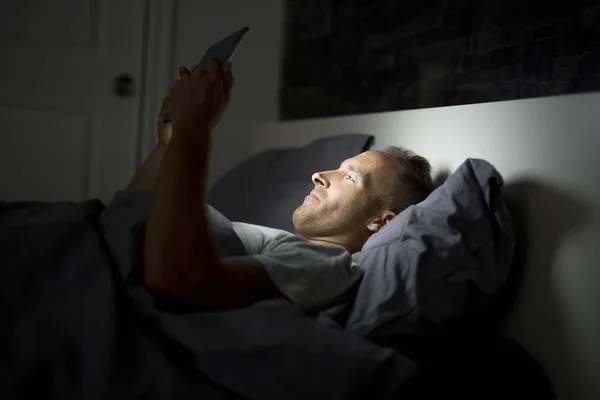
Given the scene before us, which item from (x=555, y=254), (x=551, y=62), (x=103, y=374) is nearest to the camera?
(x=103, y=374)

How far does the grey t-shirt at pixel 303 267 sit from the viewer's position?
43.0 inches

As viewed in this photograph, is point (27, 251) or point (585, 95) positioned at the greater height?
point (585, 95)

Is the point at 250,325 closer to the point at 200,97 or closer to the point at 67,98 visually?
the point at 200,97

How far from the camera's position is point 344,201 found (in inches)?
58.9

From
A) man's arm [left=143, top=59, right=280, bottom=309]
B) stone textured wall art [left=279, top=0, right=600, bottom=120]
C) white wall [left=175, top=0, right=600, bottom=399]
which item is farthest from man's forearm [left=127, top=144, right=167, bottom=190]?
stone textured wall art [left=279, top=0, right=600, bottom=120]

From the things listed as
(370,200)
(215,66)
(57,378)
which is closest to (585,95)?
(370,200)

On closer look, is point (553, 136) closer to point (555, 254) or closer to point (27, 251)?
point (555, 254)

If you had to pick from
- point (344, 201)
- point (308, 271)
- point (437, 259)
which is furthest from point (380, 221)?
point (308, 271)

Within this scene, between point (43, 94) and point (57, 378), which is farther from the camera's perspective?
point (43, 94)

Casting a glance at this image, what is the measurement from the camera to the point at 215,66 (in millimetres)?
1018

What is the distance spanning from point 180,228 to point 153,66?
1.99 metres

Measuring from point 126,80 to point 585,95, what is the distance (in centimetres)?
192

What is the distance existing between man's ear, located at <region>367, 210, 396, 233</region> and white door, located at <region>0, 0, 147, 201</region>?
1.51m

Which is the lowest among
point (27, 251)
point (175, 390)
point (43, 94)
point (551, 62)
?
point (175, 390)
